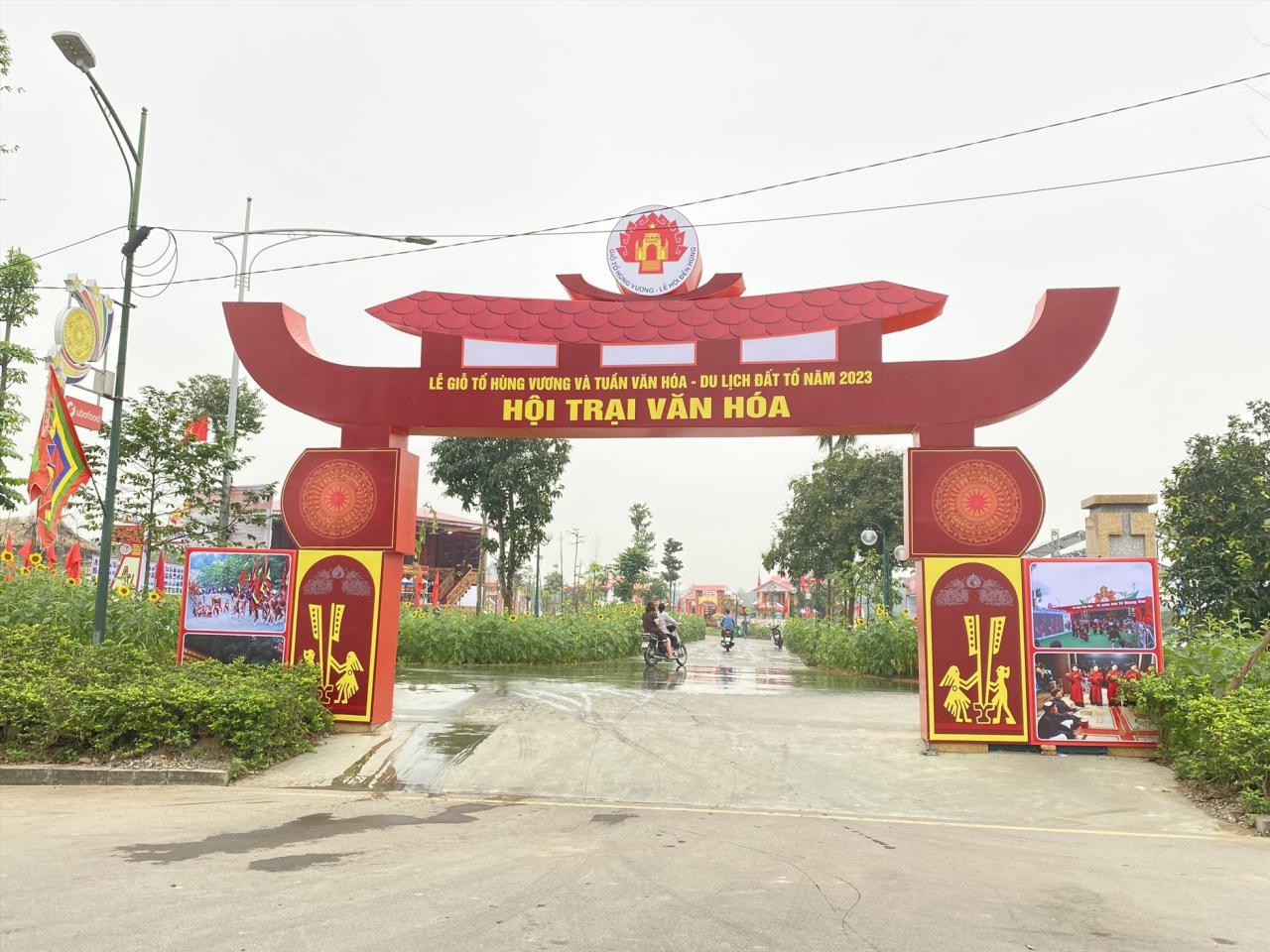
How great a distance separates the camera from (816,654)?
81.2ft

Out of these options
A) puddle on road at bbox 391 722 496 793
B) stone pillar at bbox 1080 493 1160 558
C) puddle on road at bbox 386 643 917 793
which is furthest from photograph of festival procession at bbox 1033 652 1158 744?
puddle on road at bbox 391 722 496 793

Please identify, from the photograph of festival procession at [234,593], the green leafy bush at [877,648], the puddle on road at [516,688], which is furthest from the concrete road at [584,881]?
the green leafy bush at [877,648]

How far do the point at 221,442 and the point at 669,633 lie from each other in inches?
401

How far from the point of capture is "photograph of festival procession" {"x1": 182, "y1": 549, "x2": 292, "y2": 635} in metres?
10.7

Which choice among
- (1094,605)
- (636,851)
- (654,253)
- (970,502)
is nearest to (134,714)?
(636,851)

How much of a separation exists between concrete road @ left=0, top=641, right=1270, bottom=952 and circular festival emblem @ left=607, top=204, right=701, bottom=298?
5567 millimetres

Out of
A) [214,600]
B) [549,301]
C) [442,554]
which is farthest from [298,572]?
[442,554]

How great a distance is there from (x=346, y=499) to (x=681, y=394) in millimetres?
4282

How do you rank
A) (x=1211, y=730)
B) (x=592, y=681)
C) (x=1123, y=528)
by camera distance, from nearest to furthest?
1. (x=1211, y=730)
2. (x=1123, y=528)
3. (x=592, y=681)

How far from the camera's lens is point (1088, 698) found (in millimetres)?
9672

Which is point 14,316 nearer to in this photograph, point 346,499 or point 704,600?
point 346,499

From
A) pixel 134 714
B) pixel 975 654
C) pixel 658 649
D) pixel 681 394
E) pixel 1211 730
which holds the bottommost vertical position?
pixel 658 649

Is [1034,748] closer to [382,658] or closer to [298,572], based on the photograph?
[382,658]

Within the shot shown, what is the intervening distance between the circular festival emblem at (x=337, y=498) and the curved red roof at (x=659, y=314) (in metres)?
1.99
